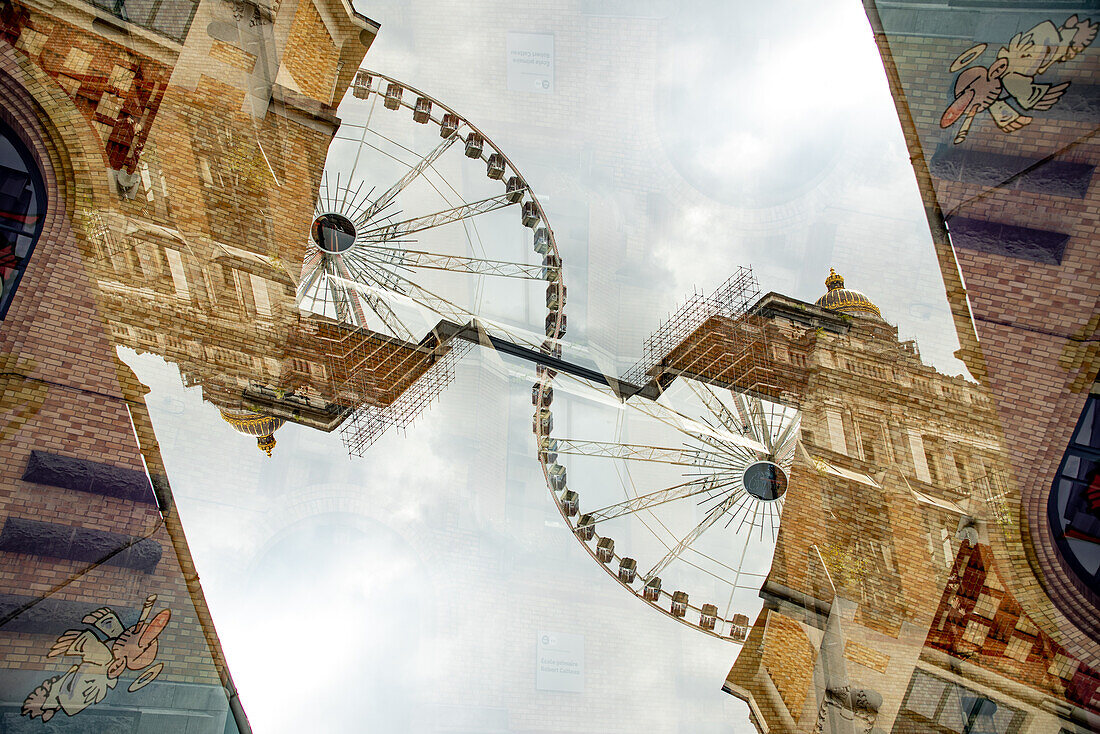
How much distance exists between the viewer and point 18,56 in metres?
10.2

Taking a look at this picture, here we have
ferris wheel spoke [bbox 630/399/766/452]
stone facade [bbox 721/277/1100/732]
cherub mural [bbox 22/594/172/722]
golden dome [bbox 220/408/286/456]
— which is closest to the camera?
cherub mural [bbox 22/594/172/722]

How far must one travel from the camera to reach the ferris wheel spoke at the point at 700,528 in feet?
47.5

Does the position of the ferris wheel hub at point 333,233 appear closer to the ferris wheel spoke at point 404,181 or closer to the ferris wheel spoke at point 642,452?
the ferris wheel spoke at point 404,181

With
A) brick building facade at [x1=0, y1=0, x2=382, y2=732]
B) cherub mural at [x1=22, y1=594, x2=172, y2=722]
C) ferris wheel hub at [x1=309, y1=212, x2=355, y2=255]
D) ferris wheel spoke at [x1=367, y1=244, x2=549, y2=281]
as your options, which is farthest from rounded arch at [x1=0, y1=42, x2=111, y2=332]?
ferris wheel spoke at [x1=367, y1=244, x2=549, y2=281]

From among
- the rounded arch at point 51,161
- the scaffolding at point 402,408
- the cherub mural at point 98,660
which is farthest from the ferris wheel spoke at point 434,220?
the cherub mural at point 98,660

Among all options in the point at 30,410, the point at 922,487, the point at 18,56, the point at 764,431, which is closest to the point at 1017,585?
the point at 922,487

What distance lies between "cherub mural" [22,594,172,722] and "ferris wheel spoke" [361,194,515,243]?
749 cm

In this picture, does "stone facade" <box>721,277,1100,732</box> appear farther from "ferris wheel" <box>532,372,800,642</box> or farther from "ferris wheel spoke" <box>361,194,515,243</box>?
"ferris wheel spoke" <box>361,194,515,243</box>

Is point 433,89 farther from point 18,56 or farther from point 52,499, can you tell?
point 52,499

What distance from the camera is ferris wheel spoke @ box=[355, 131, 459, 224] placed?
1392 cm

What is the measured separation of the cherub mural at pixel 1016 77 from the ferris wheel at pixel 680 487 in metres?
5.97

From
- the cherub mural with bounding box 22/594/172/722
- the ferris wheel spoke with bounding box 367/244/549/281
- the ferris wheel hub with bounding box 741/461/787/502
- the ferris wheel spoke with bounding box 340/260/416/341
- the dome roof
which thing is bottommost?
the cherub mural with bounding box 22/594/172/722

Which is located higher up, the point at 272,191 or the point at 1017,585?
the point at 272,191

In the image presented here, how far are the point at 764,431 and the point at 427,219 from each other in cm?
816
